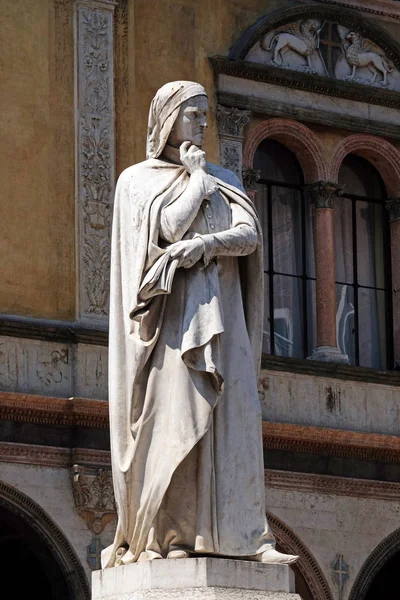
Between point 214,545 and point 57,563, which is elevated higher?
point 57,563

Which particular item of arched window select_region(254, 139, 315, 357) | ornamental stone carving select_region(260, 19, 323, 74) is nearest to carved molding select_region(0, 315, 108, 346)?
arched window select_region(254, 139, 315, 357)

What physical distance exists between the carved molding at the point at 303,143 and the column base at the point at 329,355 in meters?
1.62

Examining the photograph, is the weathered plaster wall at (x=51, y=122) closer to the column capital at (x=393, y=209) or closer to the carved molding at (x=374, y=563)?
the column capital at (x=393, y=209)

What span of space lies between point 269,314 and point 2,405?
3383 mm

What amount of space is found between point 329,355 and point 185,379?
12434mm

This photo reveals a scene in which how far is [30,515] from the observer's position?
58.0ft

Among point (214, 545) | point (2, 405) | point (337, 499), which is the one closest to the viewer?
point (214, 545)

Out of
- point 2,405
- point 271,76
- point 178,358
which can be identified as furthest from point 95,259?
point 178,358

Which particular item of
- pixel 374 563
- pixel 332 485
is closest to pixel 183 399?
pixel 332 485

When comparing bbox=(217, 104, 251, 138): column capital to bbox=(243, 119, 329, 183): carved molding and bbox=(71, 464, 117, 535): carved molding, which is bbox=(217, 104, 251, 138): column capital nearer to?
bbox=(243, 119, 329, 183): carved molding

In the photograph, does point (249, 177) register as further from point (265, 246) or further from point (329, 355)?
point (329, 355)

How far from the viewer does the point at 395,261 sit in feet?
68.1

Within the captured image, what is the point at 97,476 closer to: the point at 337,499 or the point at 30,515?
the point at 30,515

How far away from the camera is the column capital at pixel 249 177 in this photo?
1984cm
